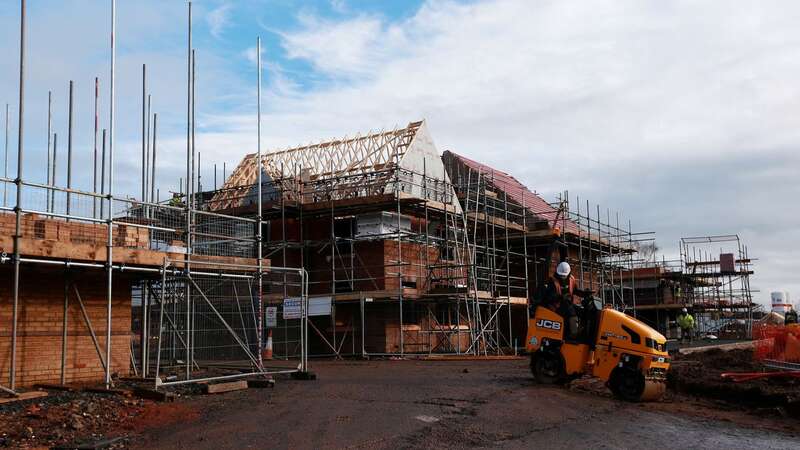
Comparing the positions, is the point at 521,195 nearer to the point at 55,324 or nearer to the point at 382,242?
the point at 382,242

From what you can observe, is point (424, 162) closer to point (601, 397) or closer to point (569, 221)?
point (569, 221)

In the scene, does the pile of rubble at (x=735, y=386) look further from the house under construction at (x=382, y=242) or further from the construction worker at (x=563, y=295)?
the house under construction at (x=382, y=242)

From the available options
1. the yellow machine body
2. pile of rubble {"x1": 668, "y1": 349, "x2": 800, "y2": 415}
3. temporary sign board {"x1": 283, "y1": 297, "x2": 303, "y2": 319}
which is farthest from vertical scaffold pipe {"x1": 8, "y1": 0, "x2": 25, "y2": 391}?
pile of rubble {"x1": 668, "y1": 349, "x2": 800, "y2": 415}

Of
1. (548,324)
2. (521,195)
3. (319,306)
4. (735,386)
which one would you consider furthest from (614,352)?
(521,195)

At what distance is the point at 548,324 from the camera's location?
1438cm

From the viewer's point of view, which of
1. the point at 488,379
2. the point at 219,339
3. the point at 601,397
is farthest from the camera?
the point at 219,339

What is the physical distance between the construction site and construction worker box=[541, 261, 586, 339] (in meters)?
0.16

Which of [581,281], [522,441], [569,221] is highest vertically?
[569,221]

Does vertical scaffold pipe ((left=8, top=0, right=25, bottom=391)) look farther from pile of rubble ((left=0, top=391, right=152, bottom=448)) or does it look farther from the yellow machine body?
the yellow machine body

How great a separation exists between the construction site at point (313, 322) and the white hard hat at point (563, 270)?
22cm

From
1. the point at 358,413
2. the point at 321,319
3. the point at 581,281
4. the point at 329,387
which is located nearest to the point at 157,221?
the point at 329,387

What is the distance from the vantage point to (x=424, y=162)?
26.2m

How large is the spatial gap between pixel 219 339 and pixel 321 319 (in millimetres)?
4838

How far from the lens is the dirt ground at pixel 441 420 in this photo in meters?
9.47
